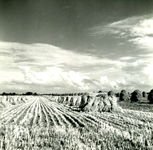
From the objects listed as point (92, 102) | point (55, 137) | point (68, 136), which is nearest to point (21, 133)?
point (55, 137)

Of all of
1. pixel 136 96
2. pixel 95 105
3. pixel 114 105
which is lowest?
pixel 95 105

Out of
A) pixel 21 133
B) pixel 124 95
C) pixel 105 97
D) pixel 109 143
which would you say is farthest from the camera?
pixel 124 95

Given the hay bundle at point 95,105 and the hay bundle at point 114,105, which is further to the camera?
the hay bundle at point 95,105

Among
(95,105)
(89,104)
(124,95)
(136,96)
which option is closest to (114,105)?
(95,105)

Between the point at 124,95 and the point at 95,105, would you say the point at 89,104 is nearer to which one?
the point at 95,105

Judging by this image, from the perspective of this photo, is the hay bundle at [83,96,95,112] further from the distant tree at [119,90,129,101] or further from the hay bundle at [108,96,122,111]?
the distant tree at [119,90,129,101]

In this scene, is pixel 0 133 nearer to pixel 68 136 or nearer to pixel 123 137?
pixel 68 136

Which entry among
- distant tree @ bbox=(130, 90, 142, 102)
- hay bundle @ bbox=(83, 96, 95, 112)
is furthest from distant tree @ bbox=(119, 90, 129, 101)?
hay bundle @ bbox=(83, 96, 95, 112)

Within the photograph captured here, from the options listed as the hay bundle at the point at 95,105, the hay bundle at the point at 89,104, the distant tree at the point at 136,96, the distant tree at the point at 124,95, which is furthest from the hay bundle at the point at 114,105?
the distant tree at the point at 124,95

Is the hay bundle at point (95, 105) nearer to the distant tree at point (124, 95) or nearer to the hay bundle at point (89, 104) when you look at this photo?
the hay bundle at point (89, 104)

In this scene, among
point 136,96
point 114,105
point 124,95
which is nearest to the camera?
point 114,105

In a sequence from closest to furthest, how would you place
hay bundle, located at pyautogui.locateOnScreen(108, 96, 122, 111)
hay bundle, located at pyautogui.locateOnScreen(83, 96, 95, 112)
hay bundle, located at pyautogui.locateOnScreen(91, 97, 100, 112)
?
hay bundle, located at pyautogui.locateOnScreen(108, 96, 122, 111) < hay bundle, located at pyautogui.locateOnScreen(91, 97, 100, 112) < hay bundle, located at pyautogui.locateOnScreen(83, 96, 95, 112)

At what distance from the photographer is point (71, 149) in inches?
318

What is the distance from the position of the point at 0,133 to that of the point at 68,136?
165 inches
